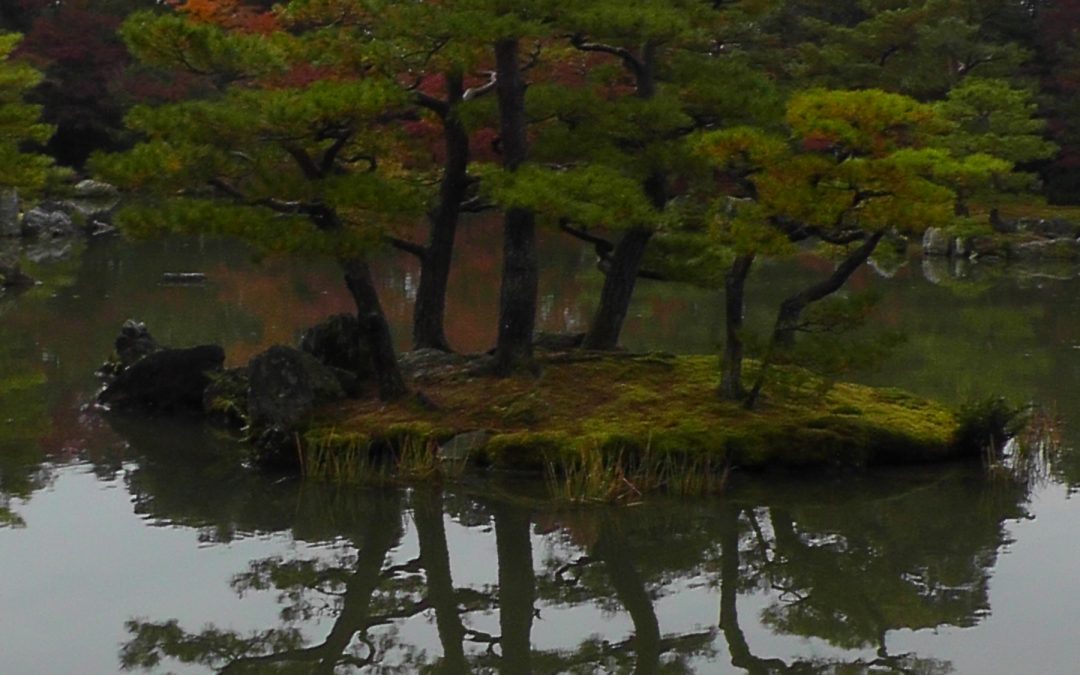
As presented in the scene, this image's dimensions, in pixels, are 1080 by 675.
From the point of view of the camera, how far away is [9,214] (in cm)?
2362


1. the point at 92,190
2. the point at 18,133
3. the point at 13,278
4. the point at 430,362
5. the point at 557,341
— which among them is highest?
the point at 92,190

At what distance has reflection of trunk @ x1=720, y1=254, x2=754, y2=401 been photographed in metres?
8.09

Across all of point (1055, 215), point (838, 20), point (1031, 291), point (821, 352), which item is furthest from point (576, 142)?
point (838, 20)

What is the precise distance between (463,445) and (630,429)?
94cm

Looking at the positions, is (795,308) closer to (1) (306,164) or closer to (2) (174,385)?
(1) (306,164)

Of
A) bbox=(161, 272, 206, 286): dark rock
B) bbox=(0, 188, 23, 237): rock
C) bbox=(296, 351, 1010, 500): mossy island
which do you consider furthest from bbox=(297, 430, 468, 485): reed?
bbox=(0, 188, 23, 237): rock

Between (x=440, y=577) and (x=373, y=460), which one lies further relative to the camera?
(x=373, y=460)

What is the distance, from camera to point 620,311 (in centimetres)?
952

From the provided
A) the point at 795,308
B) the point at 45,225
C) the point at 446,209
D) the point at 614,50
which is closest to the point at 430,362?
the point at 446,209

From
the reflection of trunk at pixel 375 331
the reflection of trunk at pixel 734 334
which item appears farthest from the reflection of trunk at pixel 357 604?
the reflection of trunk at pixel 734 334

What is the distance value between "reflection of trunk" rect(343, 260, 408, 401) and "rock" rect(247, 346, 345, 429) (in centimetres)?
36

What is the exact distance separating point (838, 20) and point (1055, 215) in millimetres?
8892

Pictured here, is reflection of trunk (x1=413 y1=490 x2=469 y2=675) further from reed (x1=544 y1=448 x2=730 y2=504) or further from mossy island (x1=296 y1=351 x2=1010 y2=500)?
reed (x1=544 y1=448 x2=730 y2=504)

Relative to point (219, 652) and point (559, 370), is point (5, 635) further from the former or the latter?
point (559, 370)
